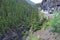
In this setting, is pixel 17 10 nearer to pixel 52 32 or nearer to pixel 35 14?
pixel 35 14

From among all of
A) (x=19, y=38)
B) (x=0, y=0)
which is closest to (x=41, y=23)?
(x=19, y=38)

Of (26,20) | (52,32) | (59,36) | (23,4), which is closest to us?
(59,36)

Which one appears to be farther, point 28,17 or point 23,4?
point 23,4

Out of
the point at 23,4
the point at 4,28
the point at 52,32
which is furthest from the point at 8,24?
the point at 52,32

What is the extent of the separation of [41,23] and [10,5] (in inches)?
89.1

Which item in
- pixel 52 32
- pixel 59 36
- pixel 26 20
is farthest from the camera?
pixel 26 20

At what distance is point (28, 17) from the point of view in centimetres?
1148

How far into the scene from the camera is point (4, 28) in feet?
34.5

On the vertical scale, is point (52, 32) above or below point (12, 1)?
below

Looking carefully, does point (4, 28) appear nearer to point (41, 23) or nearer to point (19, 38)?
point (19, 38)

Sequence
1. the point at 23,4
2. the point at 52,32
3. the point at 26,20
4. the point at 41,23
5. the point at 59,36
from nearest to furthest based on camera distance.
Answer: the point at 59,36 → the point at 52,32 → the point at 41,23 → the point at 26,20 → the point at 23,4

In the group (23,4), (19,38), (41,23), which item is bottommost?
Answer: (19,38)

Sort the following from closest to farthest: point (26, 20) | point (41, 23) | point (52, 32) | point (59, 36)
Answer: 1. point (59, 36)
2. point (52, 32)
3. point (41, 23)
4. point (26, 20)

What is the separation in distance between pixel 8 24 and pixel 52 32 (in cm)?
360
